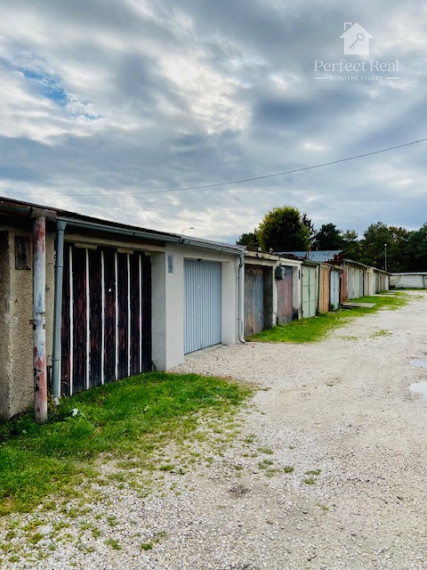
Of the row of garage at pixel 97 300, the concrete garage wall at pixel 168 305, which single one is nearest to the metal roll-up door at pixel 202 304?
the row of garage at pixel 97 300

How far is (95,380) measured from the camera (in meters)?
5.80

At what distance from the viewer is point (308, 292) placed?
56.7 ft

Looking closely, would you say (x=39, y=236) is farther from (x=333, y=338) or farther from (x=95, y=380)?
(x=333, y=338)

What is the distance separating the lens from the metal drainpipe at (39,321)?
14.1 feet

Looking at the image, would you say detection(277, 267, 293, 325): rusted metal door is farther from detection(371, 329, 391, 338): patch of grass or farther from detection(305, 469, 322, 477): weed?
detection(305, 469, 322, 477): weed

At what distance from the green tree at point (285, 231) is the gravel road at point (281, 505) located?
133ft

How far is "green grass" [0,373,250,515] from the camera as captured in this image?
308cm

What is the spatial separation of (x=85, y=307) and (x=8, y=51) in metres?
5.86

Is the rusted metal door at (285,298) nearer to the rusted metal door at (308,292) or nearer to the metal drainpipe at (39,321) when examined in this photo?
the rusted metal door at (308,292)

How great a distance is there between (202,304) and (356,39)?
8746 mm

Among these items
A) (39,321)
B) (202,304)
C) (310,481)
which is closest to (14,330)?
(39,321)

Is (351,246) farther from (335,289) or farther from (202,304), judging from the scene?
(202,304)

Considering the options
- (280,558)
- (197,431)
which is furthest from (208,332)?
(280,558)

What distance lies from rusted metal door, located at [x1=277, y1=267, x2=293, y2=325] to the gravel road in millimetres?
8458
